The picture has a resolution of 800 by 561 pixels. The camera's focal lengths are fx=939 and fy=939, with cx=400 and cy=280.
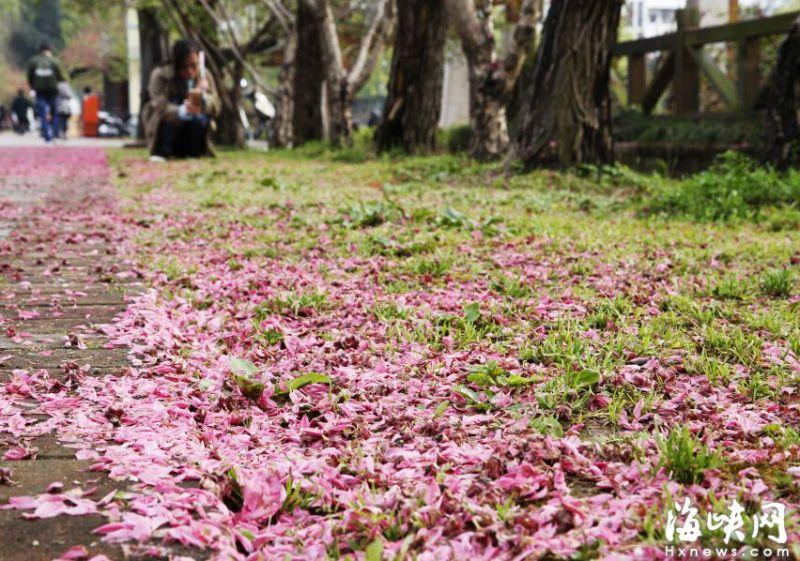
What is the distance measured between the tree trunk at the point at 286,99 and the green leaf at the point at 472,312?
57.6 feet

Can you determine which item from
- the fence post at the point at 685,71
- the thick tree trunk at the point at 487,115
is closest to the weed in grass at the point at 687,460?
the thick tree trunk at the point at 487,115

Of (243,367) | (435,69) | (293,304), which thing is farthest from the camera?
(435,69)

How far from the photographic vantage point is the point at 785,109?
28.5 ft

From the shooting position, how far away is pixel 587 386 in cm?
313

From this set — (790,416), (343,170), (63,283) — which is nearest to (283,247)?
(63,283)

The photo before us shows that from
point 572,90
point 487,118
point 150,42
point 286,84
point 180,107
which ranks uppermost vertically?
point 150,42

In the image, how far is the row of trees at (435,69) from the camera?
10.2 m

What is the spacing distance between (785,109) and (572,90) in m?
2.30

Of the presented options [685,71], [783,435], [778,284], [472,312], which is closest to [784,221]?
[778,284]

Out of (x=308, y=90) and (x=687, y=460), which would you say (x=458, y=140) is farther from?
(x=687, y=460)

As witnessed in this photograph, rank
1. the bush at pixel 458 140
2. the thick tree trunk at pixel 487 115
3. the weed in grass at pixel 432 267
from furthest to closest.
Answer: the bush at pixel 458 140
the thick tree trunk at pixel 487 115
the weed in grass at pixel 432 267

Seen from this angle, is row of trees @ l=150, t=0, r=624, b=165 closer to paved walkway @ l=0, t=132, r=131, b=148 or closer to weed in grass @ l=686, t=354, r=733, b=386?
paved walkway @ l=0, t=132, r=131, b=148

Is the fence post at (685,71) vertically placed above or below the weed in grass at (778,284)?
above

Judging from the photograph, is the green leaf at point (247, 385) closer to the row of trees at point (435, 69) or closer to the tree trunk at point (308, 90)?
the row of trees at point (435, 69)
